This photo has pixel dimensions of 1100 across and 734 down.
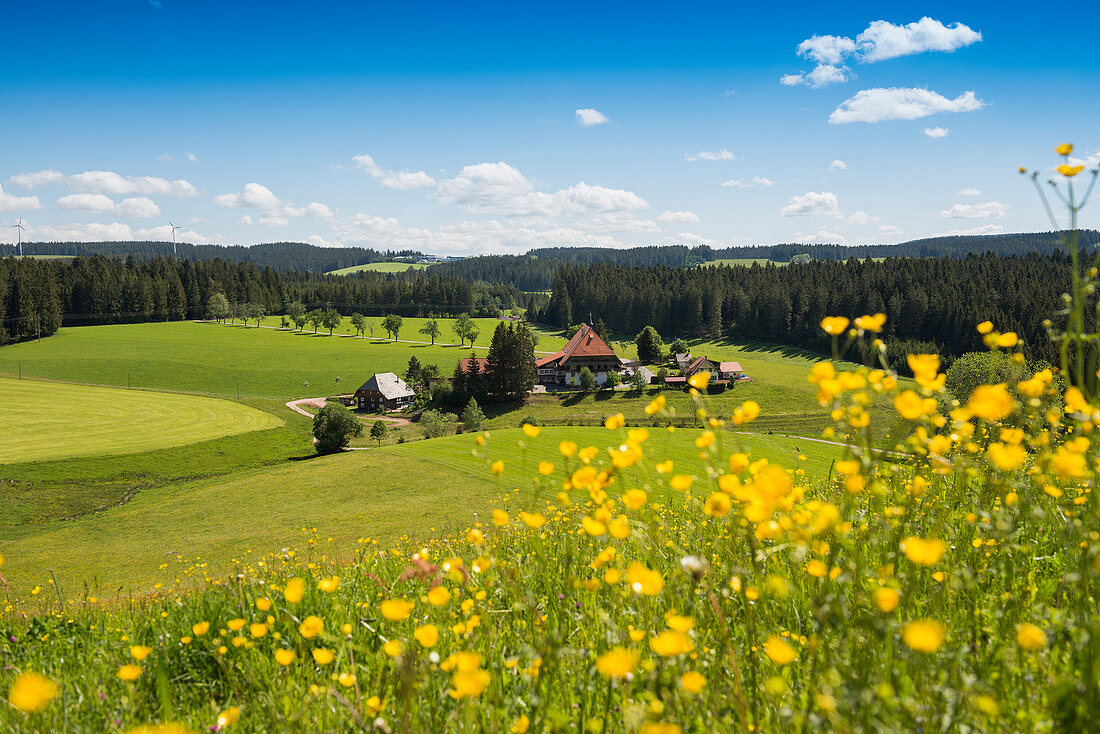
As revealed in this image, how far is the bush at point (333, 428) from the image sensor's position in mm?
45312

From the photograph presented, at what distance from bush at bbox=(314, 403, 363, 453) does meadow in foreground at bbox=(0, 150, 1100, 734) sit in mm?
43324

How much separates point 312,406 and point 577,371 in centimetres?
3827

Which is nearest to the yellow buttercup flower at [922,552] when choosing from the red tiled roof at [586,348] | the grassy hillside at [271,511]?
the grassy hillside at [271,511]

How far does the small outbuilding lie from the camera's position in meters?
73.3

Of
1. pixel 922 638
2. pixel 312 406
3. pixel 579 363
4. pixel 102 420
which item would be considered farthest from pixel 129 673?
pixel 579 363

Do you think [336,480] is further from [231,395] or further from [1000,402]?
[231,395]

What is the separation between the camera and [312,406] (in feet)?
230

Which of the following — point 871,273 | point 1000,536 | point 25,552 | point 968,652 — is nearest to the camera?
point 968,652

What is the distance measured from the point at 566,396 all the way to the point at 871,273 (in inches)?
3158

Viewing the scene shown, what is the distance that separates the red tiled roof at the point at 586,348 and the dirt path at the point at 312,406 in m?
29.8

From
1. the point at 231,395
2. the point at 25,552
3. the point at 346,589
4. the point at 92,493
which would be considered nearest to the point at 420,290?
the point at 231,395

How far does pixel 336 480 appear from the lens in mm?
34188

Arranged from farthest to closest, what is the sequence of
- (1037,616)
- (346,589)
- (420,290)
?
(420,290) < (346,589) < (1037,616)

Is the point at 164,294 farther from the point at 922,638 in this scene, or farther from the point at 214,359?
the point at 922,638
